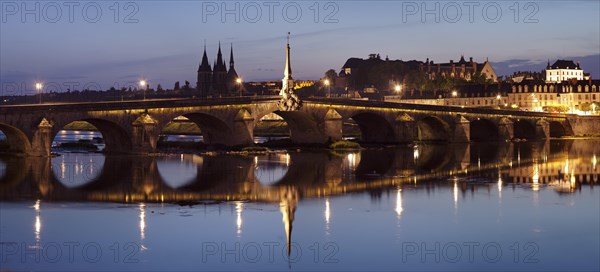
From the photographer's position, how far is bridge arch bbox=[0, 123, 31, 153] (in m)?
72.2

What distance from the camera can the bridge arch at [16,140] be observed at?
72.2 metres

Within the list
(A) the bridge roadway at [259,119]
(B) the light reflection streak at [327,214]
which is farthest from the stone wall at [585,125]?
(B) the light reflection streak at [327,214]

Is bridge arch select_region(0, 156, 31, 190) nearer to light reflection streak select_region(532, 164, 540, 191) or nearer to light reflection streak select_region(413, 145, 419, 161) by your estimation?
light reflection streak select_region(532, 164, 540, 191)

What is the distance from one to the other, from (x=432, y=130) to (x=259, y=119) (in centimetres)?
3388

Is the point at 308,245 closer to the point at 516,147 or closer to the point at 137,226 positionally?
the point at 137,226

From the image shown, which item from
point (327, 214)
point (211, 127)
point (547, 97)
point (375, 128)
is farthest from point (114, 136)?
point (547, 97)

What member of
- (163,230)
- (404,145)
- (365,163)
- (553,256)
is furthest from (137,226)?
(404,145)

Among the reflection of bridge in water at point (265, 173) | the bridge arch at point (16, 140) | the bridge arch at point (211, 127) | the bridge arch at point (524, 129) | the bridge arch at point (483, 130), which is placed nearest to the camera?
the reflection of bridge in water at point (265, 173)

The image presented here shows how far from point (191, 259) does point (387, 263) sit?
285 inches

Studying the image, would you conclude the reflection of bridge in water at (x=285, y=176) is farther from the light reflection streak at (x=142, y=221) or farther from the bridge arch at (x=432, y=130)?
the bridge arch at (x=432, y=130)

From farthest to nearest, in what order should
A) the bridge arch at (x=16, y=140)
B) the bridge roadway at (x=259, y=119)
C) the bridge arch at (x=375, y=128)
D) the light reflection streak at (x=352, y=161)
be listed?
the bridge arch at (x=375, y=128)
the bridge roadway at (x=259, y=119)
the bridge arch at (x=16, y=140)
the light reflection streak at (x=352, y=161)

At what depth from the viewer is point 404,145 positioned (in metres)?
105

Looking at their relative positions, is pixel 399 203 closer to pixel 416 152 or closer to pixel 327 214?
pixel 327 214

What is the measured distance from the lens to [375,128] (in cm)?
11062
